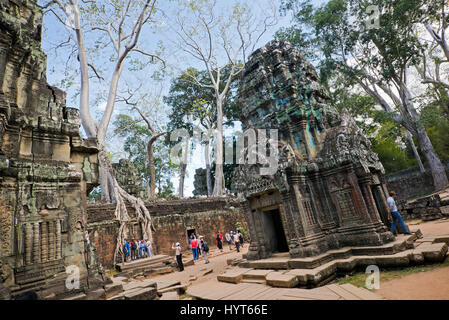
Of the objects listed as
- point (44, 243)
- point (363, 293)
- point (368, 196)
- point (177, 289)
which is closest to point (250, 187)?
point (368, 196)

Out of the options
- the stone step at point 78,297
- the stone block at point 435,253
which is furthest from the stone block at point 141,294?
the stone block at point 435,253

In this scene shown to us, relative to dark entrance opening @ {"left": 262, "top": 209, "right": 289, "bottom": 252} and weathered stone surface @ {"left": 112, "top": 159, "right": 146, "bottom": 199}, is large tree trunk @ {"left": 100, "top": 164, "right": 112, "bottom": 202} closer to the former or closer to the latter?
weathered stone surface @ {"left": 112, "top": 159, "right": 146, "bottom": 199}

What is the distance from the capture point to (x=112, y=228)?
11281mm

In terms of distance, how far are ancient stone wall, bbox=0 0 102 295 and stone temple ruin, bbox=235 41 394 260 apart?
4.32 metres

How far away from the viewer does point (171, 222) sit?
13766mm

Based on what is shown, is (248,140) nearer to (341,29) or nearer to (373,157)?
(373,157)

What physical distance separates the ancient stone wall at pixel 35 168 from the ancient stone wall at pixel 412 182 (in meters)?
20.4

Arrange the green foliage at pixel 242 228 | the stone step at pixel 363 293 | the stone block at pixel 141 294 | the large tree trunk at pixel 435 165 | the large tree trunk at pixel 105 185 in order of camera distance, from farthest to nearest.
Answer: the green foliage at pixel 242 228
the large tree trunk at pixel 435 165
the large tree trunk at pixel 105 185
the stone block at pixel 141 294
the stone step at pixel 363 293

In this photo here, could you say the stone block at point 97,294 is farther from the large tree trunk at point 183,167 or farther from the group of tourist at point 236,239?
the large tree trunk at point 183,167

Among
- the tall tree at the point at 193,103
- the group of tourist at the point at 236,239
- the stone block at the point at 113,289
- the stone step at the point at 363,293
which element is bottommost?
the stone step at the point at 363,293

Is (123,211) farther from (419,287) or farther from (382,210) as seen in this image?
(419,287)

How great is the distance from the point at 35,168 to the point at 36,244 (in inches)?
43.6

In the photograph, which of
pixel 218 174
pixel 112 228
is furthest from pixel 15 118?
pixel 218 174

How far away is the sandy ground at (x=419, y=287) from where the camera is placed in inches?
129
